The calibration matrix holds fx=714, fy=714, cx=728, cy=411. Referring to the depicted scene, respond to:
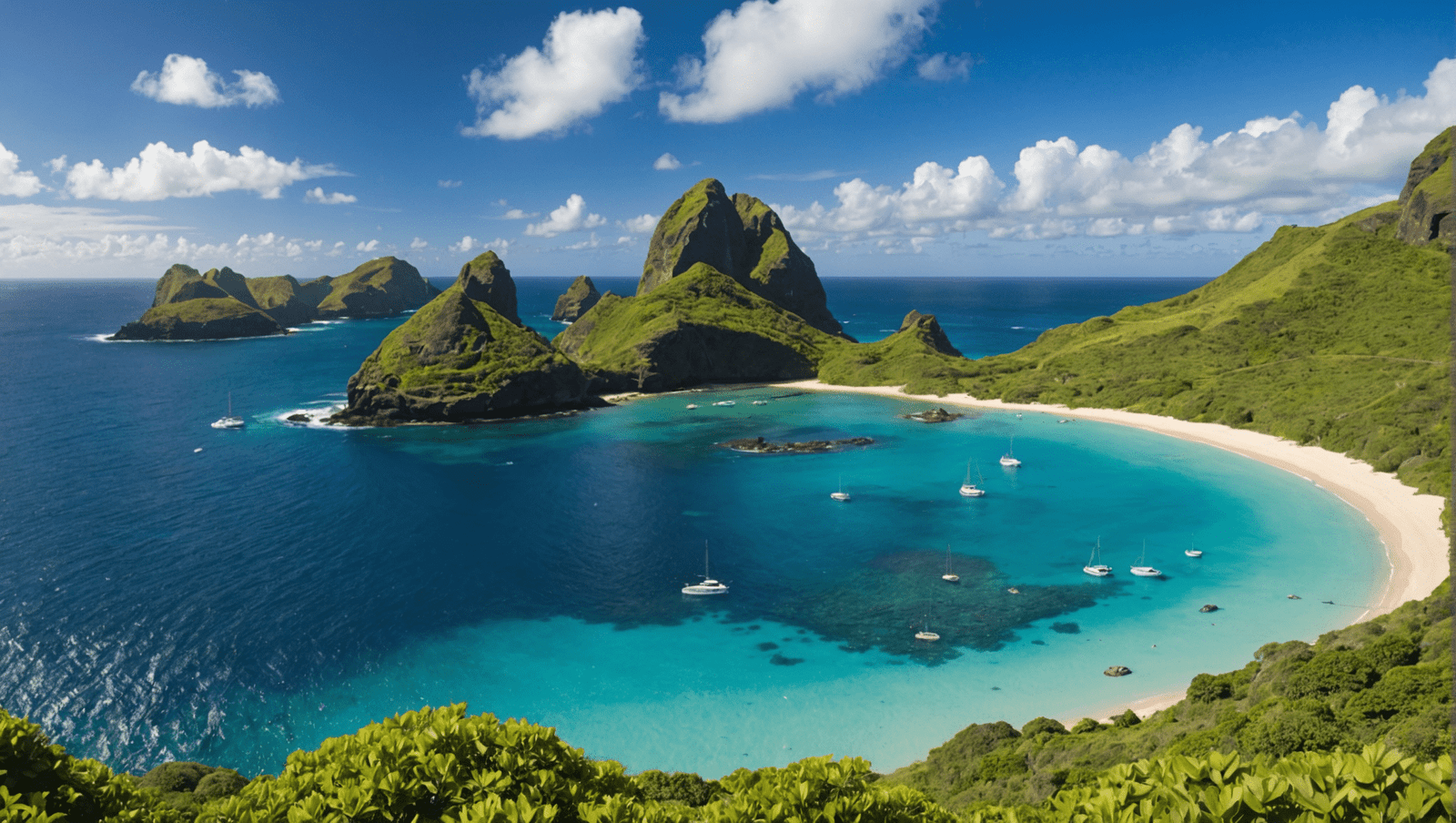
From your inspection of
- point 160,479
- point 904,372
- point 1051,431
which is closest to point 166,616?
point 160,479

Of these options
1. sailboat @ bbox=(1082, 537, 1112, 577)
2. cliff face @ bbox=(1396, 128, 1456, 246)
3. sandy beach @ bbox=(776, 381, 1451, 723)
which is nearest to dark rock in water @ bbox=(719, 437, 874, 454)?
sandy beach @ bbox=(776, 381, 1451, 723)

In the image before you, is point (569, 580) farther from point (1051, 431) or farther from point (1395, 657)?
point (1051, 431)

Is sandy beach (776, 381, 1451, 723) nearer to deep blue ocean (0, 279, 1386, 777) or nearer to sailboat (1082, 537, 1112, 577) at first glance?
Answer: deep blue ocean (0, 279, 1386, 777)

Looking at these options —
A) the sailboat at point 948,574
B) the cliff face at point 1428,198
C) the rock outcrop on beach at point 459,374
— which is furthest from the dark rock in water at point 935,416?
the cliff face at point 1428,198

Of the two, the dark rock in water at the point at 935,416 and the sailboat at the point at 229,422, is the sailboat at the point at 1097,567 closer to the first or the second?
the dark rock in water at the point at 935,416

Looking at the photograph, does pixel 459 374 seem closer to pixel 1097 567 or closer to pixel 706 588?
pixel 706 588

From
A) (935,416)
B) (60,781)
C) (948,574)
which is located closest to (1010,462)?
(935,416)

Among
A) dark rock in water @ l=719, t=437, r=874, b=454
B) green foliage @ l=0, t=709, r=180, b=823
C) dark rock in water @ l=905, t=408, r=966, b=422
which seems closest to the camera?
green foliage @ l=0, t=709, r=180, b=823
